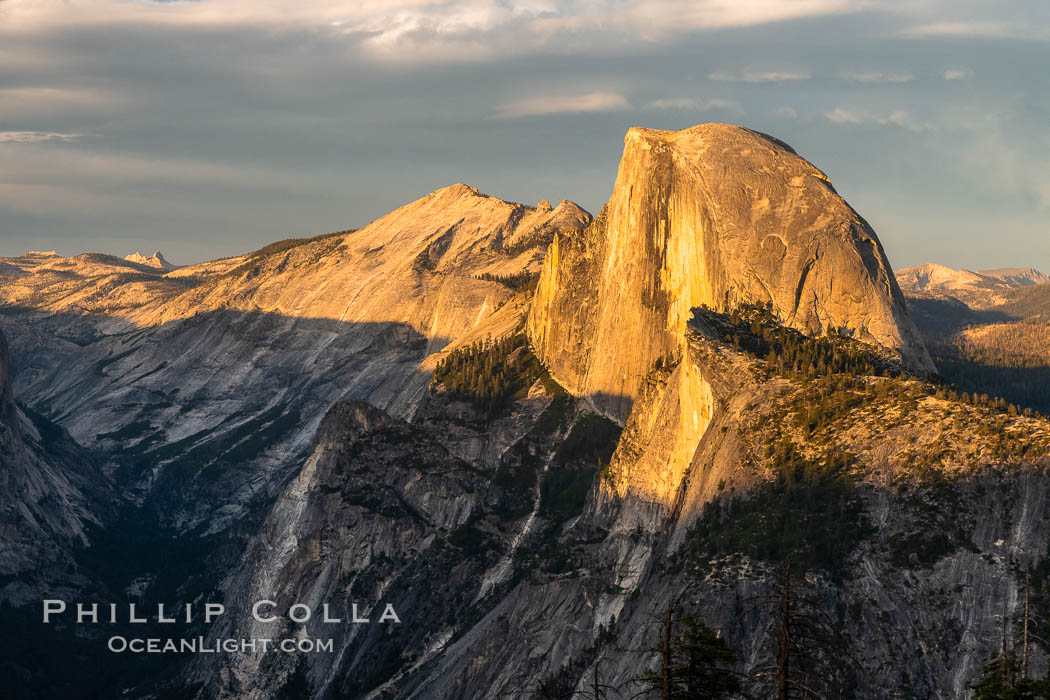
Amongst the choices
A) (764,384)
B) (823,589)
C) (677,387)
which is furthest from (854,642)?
(677,387)

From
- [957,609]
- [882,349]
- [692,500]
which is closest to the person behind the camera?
[957,609]

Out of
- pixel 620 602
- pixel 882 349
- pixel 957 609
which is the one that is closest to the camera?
pixel 957 609

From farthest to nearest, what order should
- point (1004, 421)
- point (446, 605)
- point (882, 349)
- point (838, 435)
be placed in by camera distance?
point (446, 605), point (882, 349), point (838, 435), point (1004, 421)

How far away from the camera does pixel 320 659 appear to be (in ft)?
651

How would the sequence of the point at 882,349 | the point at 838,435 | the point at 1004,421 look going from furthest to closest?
the point at 882,349 < the point at 838,435 < the point at 1004,421

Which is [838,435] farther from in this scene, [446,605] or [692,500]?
[446,605]

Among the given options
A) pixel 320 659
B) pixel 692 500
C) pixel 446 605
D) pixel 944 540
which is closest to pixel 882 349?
pixel 692 500

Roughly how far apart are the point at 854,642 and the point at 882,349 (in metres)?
63.4

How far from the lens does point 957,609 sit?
120 m

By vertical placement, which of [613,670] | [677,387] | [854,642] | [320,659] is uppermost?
[677,387]

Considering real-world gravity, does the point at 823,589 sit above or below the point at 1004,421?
below

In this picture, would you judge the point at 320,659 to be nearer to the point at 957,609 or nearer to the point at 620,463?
the point at 620,463

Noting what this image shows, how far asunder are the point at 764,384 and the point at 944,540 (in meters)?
34.8

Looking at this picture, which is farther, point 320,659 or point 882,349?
point 320,659
